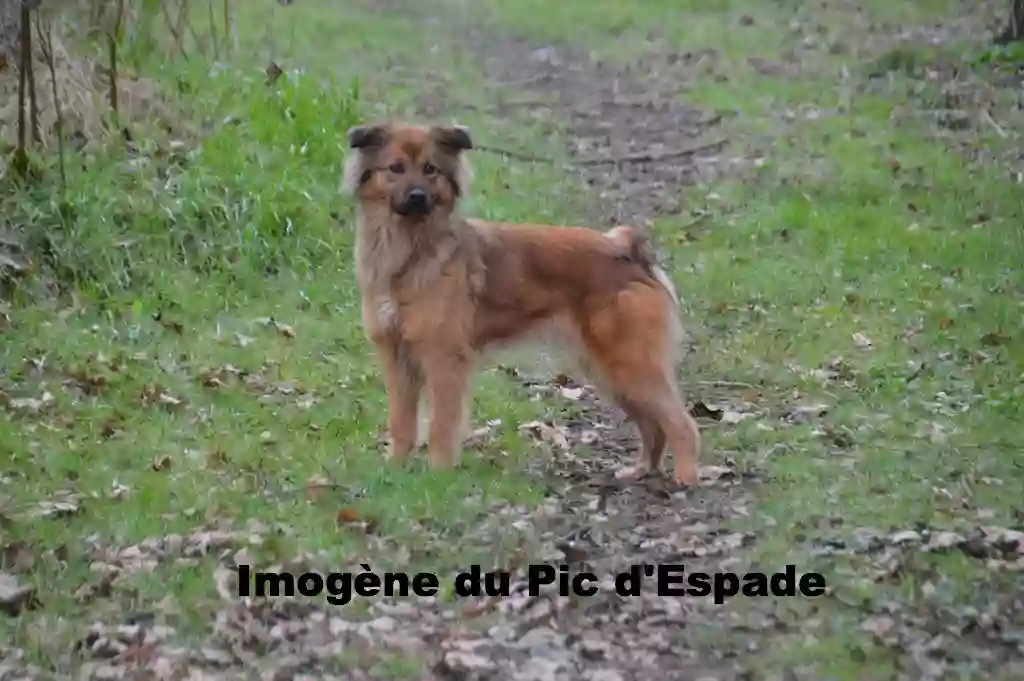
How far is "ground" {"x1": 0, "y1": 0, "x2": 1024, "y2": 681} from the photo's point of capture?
15.5ft

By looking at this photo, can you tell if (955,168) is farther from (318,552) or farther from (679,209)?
(318,552)

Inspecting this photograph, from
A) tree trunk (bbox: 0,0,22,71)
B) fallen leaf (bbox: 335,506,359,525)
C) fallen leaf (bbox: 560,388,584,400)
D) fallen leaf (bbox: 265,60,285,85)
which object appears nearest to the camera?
fallen leaf (bbox: 335,506,359,525)

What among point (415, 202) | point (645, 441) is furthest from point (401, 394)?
point (645, 441)

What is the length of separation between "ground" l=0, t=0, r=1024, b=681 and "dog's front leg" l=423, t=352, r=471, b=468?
0.48 feet

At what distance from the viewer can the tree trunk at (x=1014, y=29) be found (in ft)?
52.4

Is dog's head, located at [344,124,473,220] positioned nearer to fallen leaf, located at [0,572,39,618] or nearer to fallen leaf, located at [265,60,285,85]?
fallen leaf, located at [0,572,39,618]

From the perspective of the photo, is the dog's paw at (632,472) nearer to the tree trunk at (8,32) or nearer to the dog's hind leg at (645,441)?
the dog's hind leg at (645,441)

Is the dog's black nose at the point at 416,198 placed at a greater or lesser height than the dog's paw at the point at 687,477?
greater

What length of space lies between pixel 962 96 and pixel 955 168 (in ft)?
8.69

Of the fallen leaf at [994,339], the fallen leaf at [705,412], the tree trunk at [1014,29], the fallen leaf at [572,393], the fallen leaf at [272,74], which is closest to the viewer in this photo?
the fallen leaf at [705,412]

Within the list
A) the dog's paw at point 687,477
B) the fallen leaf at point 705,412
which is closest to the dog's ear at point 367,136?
the dog's paw at point 687,477

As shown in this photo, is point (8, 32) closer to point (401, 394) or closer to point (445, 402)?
point (401, 394)

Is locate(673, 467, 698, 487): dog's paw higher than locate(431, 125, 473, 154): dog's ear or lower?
lower

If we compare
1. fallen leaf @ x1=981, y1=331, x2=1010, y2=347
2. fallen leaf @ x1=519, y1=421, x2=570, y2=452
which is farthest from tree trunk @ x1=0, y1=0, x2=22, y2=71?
fallen leaf @ x1=981, y1=331, x2=1010, y2=347
